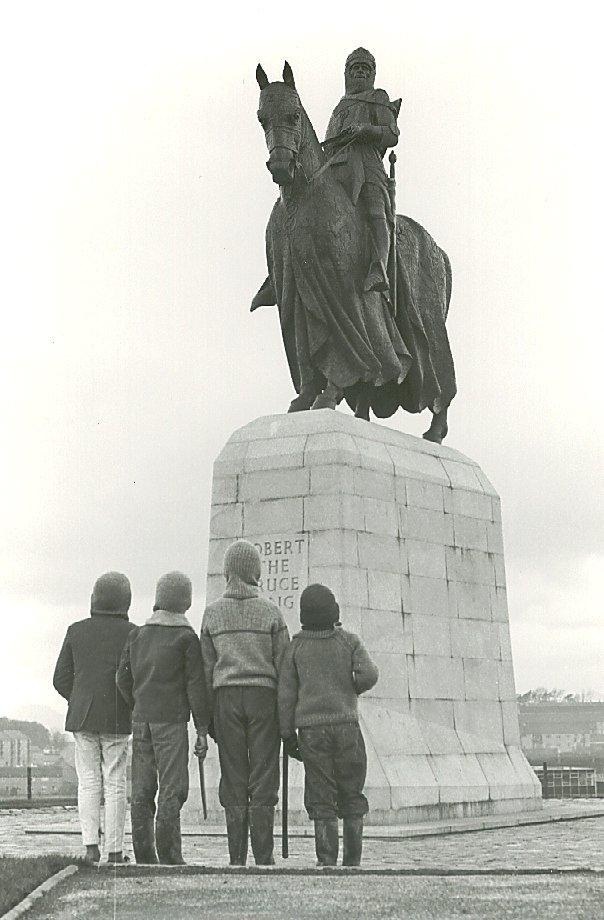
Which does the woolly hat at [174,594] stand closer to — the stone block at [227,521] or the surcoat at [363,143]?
the stone block at [227,521]

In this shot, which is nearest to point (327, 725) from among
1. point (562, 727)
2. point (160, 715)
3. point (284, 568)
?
point (160, 715)

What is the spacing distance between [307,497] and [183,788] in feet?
19.3

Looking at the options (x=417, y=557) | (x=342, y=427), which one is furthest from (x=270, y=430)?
(x=417, y=557)

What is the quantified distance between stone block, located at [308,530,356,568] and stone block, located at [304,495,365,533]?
0.06 m

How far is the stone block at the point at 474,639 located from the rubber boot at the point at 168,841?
7089mm

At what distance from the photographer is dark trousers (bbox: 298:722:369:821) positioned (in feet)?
31.3

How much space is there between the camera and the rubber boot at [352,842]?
31.0 ft

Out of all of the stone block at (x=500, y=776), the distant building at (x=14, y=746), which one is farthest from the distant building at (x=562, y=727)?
the stone block at (x=500, y=776)

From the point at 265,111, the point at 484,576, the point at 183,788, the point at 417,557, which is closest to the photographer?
the point at 183,788

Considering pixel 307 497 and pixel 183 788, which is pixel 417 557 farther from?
pixel 183 788

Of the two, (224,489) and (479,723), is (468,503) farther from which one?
(224,489)

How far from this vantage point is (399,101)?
54.7ft

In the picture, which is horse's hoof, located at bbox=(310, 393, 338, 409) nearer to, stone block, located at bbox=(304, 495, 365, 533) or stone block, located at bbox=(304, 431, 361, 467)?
stone block, located at bbox=(304, 431, 361, 467)

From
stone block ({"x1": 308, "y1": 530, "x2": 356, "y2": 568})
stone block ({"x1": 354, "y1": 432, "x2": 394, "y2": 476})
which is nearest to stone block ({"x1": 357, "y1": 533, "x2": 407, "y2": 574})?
stone block ({"x1": 308, "y1": 530, "x2": 356, "y2": 568})
